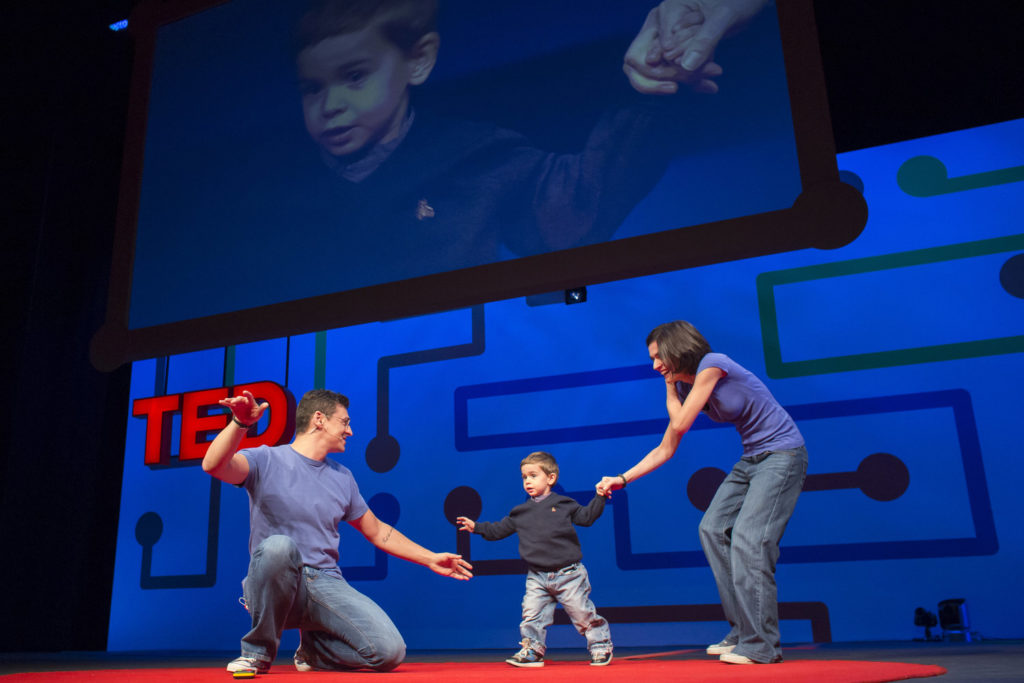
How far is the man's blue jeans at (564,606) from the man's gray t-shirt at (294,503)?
2.38 ft

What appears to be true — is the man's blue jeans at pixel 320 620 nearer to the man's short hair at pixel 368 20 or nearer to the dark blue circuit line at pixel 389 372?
the dark blue circuit line at pixel 389 372

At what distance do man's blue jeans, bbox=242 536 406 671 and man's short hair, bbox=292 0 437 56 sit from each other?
244 cm

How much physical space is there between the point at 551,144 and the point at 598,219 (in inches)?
15.8

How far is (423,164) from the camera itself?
353 cm

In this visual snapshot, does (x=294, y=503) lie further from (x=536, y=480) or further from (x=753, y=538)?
(x=753, y=538)

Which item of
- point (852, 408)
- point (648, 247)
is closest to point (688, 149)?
point (648, 247)

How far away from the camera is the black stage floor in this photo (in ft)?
7.29

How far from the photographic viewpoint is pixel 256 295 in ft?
12.0

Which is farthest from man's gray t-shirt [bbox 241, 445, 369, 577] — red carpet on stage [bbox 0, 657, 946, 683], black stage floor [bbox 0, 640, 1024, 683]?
black stage floor [bbox 0, 640, 1024, 683]

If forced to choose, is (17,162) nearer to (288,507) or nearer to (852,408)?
(288,507)

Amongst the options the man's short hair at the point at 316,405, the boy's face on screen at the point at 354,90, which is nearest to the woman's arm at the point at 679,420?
the man's short hair at the point at 316,405

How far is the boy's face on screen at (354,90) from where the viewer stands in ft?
12.1

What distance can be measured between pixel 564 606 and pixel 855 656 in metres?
1.02

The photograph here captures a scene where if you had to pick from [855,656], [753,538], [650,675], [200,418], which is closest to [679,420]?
[753,538]
